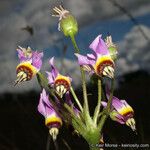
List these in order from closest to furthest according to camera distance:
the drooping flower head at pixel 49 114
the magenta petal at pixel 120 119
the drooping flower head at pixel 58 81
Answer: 1. the drooping flower head at pixel 58 81
2. the drooping flower head at pixel 49 114
3. the magenta petal at pixel 120 119

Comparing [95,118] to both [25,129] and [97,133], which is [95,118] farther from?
[25,129]

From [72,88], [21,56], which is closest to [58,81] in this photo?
[72,88]

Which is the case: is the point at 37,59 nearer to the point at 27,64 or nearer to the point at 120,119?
the point at 27,64

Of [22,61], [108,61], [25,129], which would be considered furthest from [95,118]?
[25,129]

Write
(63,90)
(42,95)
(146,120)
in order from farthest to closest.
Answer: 1. (146,120)
2. (42,95)
3. (63,90)

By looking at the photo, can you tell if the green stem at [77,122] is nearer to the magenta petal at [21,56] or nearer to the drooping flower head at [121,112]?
the drooping flower head at [121,112]

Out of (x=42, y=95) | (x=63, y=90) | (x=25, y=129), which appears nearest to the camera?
(x=63, y=90)

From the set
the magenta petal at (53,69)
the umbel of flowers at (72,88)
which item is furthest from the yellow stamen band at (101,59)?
the magenta petal at (53,69)
